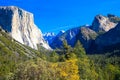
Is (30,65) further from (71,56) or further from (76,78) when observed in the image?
(71,56)

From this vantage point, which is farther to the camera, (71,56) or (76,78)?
(71,56)

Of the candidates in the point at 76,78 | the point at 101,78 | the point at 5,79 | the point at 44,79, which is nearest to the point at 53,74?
the point at 44,79

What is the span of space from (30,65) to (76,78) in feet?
75.7

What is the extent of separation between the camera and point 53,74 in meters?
67.4

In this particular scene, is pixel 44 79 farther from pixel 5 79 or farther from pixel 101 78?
pixel 101 78

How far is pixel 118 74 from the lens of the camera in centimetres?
14625

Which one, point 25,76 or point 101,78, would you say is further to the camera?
point 101,78

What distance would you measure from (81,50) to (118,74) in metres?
30.2

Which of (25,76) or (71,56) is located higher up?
(71,56)

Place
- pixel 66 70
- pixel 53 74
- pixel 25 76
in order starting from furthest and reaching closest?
pixel 66 70
pixel 53 74
pixel 25 76

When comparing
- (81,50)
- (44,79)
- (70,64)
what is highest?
(81,50)

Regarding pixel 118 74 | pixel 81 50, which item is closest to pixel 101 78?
pixel 118 74

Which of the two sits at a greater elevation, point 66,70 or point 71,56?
point 71,56

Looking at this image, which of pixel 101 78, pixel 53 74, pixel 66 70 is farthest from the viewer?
pixel 101 78
